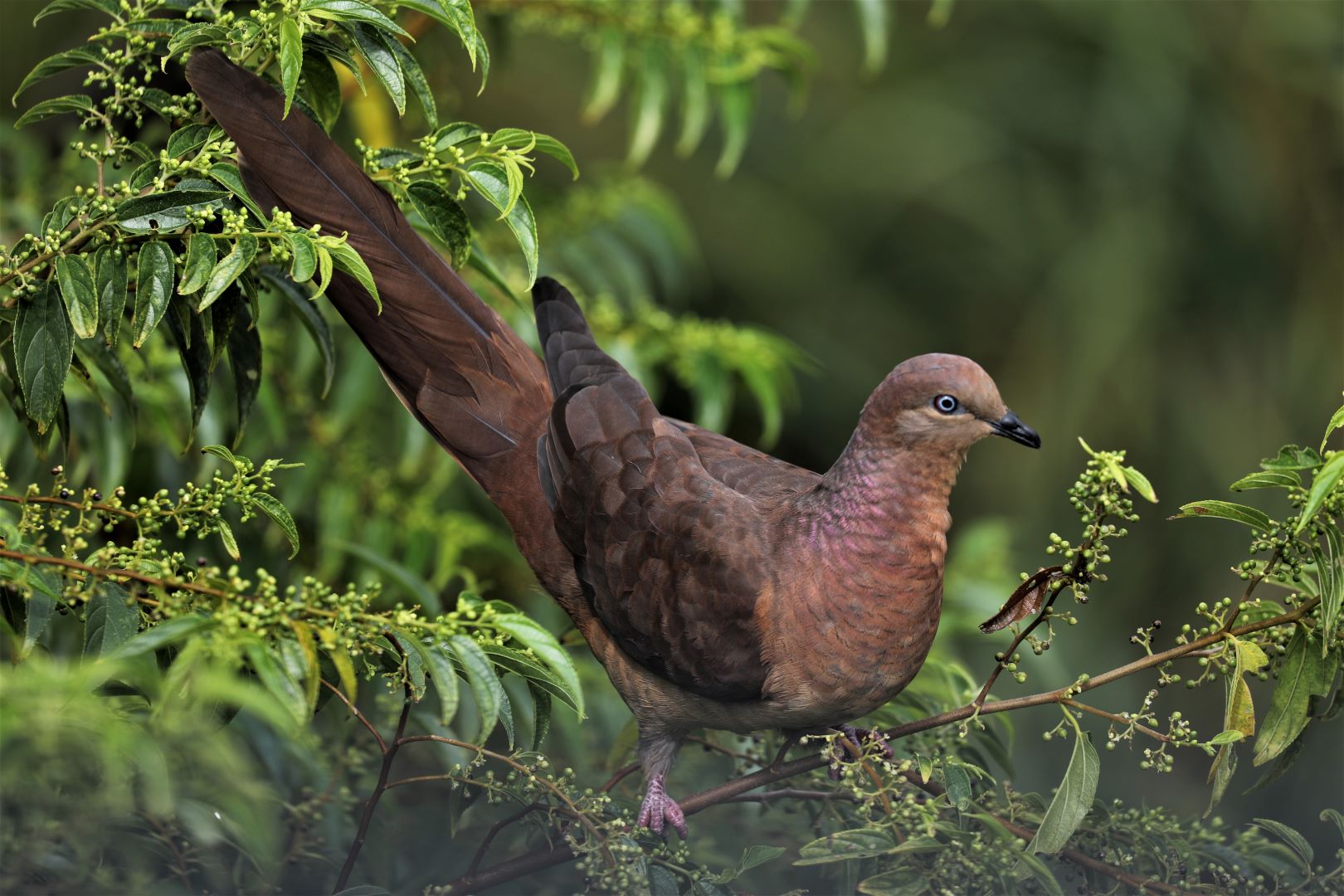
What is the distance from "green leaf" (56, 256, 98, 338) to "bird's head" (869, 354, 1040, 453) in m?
0.70

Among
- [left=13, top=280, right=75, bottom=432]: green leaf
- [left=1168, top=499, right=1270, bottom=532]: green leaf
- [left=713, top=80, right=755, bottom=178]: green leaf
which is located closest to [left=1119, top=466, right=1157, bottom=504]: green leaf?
[left=1168, top=499, right=1270, bottom=532]: green leaf

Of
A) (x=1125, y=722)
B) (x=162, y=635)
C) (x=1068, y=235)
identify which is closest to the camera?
(x=162, y=635)

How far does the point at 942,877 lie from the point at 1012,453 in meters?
2.91

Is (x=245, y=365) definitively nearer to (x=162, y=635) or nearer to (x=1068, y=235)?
(x=162, y=635)

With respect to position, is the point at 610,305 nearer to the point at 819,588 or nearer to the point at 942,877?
the point at 819,588

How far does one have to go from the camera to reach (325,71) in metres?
1.14

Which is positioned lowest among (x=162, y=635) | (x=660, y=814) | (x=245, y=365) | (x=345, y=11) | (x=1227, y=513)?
(x=660, y=814)

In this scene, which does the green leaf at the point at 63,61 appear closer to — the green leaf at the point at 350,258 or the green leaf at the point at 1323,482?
the green leaf at the point at 350,258

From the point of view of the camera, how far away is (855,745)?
1244 millimetres

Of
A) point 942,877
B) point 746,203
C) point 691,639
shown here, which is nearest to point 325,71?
point 691,639

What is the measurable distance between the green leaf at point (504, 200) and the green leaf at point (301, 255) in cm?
16

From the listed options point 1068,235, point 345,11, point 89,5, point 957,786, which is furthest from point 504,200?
point 1068,235

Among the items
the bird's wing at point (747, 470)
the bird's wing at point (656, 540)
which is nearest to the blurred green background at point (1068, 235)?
the bird's wing at point (747, 470)

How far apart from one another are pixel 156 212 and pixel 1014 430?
0.77 meters
